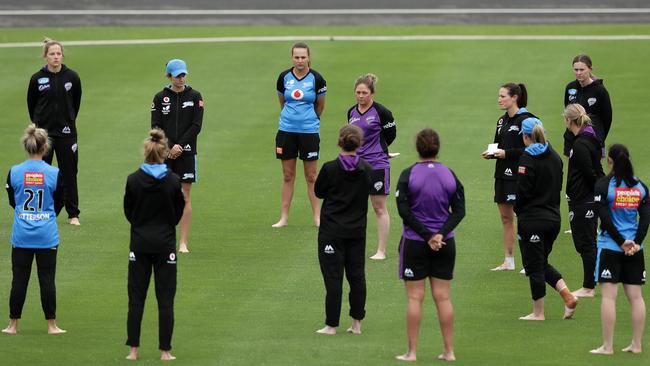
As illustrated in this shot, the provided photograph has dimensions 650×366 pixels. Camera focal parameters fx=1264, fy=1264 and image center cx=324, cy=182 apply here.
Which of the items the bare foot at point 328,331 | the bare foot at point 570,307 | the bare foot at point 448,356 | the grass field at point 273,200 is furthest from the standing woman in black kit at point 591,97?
the bare foot at point 448,356

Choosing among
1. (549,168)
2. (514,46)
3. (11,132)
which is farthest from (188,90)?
(514,46)

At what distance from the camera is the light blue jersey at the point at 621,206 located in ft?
39.6

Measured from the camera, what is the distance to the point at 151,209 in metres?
11.8

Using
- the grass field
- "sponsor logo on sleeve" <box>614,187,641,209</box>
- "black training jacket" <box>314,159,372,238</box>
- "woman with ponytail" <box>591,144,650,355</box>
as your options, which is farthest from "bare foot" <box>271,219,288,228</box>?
"sponsor logo on sleeve" <box>614,187,641,209</box>

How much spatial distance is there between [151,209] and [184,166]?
14.5ft

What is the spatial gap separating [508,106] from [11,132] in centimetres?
1168

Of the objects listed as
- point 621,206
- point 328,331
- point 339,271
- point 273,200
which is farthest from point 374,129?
point 621,206

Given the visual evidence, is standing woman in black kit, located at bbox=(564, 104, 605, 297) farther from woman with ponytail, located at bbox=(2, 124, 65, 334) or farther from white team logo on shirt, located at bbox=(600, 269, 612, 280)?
woman with ponytail, located at bbox=(2, 124, 65, 334)

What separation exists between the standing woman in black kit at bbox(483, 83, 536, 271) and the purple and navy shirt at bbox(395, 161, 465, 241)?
2.85m

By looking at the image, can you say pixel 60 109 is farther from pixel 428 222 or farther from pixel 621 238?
pixel 621 238

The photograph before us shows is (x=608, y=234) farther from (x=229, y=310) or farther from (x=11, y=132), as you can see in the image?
(x=11, y=132)

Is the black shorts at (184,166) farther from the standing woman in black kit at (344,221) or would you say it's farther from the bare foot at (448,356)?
the bare foot at (448,356)

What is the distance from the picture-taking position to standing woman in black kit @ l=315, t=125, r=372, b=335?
12.6 m

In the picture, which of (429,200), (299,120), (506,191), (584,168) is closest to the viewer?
(429,200)
